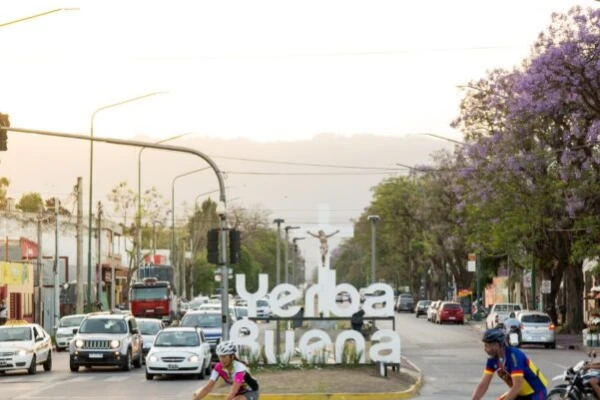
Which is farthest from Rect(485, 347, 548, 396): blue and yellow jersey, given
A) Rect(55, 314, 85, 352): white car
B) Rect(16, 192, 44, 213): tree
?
Rect(16, 192, 44, 213): tree

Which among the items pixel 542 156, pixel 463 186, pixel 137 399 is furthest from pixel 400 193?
pixel 137 399

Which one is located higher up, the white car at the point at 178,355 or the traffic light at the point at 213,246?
the traffic light at the point at 213,246

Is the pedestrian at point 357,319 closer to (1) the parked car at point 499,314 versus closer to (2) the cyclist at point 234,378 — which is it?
(2) the cyclist at point 234,378

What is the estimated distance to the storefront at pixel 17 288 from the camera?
7100 cm

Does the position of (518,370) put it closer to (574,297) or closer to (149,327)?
(149,327)

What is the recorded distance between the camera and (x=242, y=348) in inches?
1385

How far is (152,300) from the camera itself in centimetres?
7875

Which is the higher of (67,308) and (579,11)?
(579,11)

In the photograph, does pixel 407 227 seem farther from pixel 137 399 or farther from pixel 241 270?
pixel 137 399

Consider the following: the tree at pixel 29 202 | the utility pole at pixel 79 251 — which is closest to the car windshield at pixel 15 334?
the utility pole at pixel 79 251

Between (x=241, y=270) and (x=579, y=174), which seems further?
(x=241, y=270)

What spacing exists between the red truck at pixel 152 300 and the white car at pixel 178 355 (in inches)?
1614

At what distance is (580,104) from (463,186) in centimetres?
1895

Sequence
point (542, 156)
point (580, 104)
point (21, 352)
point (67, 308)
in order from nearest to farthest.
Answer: point (21, 352), point (580, 104), point (542, 156), point (67, 308)
